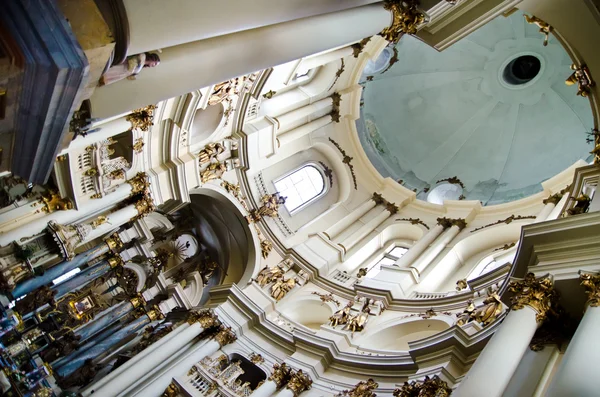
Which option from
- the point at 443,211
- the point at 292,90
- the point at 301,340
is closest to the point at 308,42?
the point at 301,340

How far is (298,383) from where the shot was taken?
11211 millimetres

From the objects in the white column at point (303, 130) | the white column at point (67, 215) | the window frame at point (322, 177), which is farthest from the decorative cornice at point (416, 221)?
the white column at point (67, 215)

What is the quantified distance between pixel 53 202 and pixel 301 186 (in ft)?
33.4

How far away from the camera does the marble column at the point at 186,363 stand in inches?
417

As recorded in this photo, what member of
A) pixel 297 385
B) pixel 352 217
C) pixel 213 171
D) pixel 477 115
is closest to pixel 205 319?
pixel 297 385

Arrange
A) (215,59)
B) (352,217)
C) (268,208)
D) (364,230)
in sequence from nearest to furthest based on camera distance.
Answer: (215,59) → (268,208) → (364,230) → (352,217)

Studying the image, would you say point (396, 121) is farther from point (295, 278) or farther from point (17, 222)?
point (17, 222)

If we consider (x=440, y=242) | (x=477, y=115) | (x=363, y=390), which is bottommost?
(x=363, y=390)

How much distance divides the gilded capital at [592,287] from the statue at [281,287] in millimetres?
8539

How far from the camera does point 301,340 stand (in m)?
12.3

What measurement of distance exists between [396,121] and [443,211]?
5514 mm

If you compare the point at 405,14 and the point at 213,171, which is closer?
the point at 405,14

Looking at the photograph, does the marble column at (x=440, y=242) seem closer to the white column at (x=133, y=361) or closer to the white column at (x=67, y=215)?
the white column at (x=133, y=361)

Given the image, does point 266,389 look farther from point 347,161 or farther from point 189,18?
point 347,161
